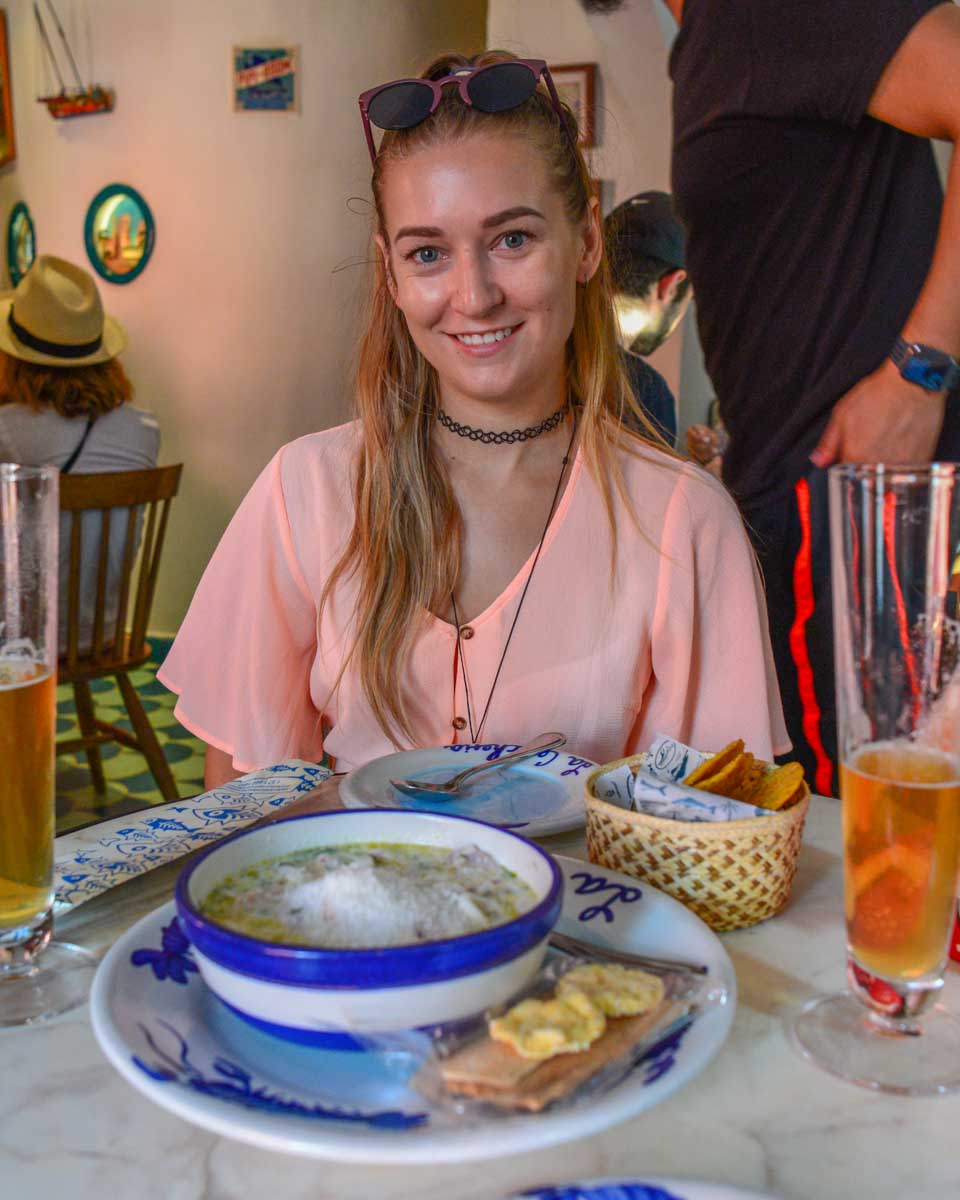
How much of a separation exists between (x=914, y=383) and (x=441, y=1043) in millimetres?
1149

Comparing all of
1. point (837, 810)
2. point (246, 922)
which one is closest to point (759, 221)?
point (837, 810)

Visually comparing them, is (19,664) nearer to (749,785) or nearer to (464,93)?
(749,785)

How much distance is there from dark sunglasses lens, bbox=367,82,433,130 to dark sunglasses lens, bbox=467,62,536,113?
5 cm

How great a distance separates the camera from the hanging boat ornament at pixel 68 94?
5.19 m

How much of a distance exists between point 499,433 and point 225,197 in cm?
404

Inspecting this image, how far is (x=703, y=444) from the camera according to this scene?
3.13 meters

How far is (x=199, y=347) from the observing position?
17.1 ft

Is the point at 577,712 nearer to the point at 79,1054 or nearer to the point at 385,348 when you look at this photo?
the point at 385,348

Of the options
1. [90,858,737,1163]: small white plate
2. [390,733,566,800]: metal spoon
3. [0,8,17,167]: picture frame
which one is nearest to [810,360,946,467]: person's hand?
[390,733,566,800]: metal spoon

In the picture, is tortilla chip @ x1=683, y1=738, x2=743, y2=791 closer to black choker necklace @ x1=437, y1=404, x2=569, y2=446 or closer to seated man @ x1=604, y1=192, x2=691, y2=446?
black choker necklace @ x1=437, y1=404, x2=569, y2=446

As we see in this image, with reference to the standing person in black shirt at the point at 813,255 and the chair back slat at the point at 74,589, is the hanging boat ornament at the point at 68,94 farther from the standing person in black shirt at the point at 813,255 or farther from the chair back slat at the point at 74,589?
the standing person in black shirt at the point at 813,255

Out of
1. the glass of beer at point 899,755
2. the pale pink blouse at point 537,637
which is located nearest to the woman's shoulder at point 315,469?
the pale pink blouse at point 537,637

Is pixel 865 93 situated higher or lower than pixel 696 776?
higher

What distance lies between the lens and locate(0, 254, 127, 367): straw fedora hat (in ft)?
11.1
